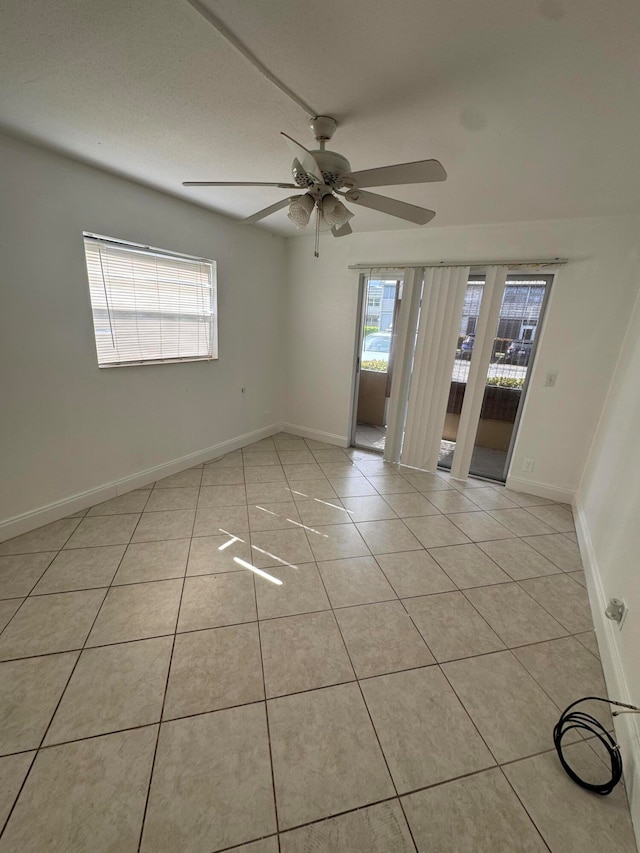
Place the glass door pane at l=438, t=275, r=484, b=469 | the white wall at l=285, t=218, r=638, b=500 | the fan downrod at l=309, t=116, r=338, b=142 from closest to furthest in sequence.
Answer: the fan downrod at l=309, t=116, r=338, b=142, the white wall at l=285, t=218, r=638, b=500, the glass door pane at l=438, t=275, r=484, b=469

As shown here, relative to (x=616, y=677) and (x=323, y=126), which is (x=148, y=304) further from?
(x=616, y=677)

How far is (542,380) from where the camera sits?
2.97 metres

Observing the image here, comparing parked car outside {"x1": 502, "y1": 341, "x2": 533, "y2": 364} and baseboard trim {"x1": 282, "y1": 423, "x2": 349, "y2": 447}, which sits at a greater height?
parked car outside {"x1": 502, "y1": 341, "x2": 533, "y2": 364}

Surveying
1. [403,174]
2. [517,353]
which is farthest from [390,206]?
[517,353]

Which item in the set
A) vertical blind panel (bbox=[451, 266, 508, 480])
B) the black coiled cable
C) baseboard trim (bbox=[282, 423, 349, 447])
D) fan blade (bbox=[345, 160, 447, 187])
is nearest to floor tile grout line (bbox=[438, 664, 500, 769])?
the black coiled cable

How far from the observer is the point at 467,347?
3418 mm

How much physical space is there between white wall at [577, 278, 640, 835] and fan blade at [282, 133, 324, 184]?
7.18ft

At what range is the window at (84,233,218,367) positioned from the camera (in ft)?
7.98

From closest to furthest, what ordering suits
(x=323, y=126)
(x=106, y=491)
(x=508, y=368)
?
(x=323, y=126), (x=106, y=491), (x=508, y=368)

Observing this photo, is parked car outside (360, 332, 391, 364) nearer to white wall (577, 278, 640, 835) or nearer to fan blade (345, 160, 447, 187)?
white wall (577, 278, 640, 835)

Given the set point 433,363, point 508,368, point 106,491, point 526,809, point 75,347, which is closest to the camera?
point 526,809

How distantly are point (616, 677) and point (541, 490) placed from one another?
197cm

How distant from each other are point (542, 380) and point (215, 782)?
11.1 ft

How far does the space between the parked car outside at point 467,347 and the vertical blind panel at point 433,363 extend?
263mm
